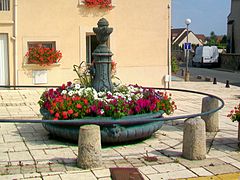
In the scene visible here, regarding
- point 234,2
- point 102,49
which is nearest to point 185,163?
point 102,49

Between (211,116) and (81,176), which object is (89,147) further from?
(211,116)

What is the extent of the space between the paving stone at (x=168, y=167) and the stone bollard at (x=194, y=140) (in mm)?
378

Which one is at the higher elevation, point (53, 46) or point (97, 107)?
point (53, 46)

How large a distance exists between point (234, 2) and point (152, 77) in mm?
33391

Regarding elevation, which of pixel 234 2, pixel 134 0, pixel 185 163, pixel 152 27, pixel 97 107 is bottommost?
pixel 185 163

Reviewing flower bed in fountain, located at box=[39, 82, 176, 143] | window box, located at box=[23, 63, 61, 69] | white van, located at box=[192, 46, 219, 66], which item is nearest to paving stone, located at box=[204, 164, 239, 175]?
flower bed in fountain, located at box=[39, 82, 176, 143]

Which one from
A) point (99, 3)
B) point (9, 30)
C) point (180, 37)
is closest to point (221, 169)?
point (99, 3)

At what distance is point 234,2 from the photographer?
46719mm

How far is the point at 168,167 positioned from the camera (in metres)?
6.24

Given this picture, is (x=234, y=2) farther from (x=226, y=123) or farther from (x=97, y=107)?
(x=97, y=107)

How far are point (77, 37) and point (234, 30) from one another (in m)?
34.0

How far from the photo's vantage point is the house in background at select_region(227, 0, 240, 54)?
149 ft

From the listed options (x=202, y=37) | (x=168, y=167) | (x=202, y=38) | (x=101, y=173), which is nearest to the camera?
(x=101, y=173)

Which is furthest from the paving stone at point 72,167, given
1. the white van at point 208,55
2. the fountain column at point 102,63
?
the white van at point 208,55
